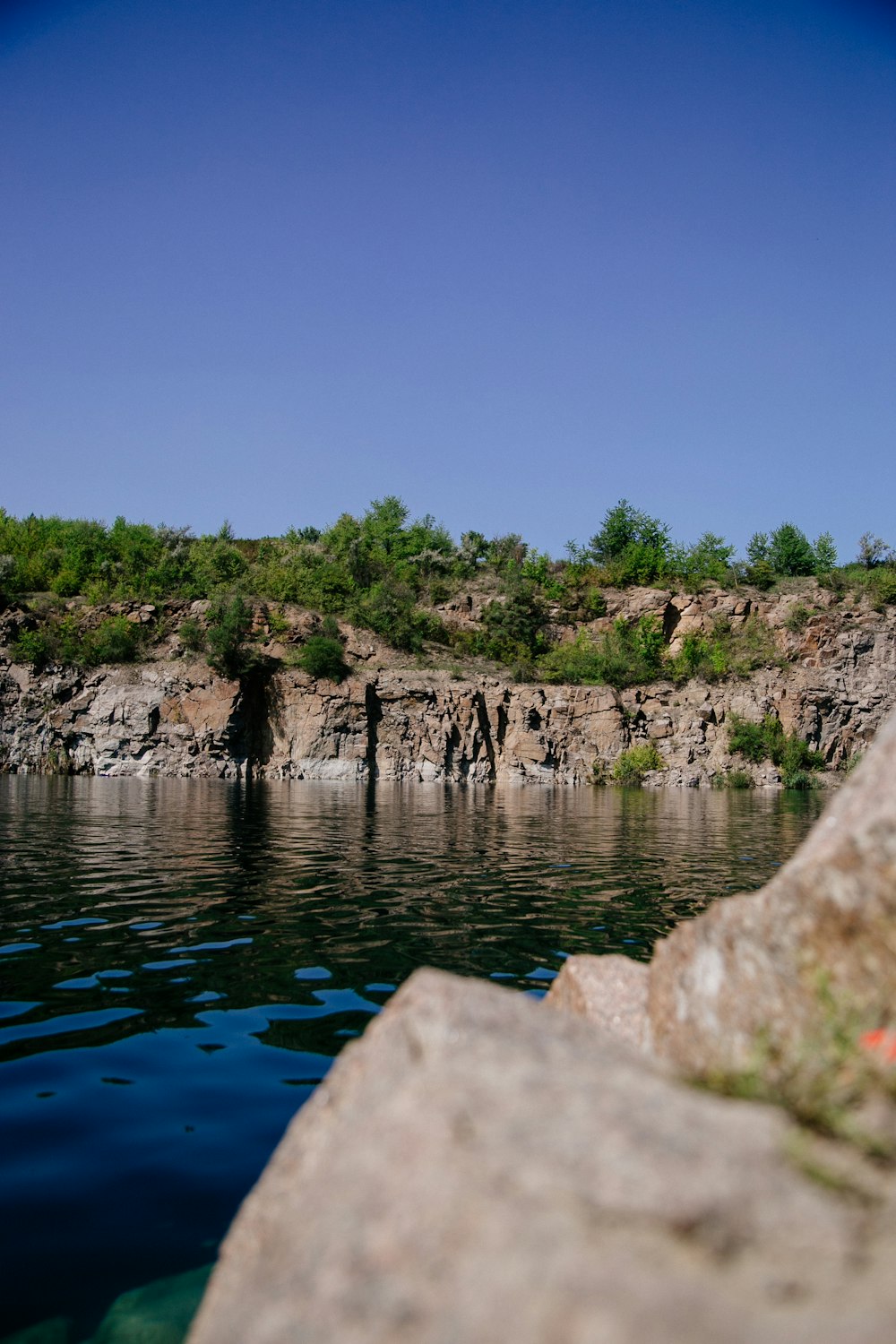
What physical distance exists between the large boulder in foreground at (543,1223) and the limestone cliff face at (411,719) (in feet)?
173

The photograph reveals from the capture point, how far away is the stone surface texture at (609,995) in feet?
13.9

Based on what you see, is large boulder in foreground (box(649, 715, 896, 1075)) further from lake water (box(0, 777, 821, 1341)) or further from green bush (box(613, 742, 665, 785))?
green bush (box(613, 742, 665, 785))

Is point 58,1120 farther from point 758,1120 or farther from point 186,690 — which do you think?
point 186,690

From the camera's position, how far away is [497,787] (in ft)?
174

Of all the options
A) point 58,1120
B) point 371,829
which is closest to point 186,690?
point 371,829

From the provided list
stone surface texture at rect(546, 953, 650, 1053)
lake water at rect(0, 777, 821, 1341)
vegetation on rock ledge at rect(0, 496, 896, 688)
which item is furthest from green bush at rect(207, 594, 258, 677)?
stone surface texture at rect(546, 953, 650, 1053)

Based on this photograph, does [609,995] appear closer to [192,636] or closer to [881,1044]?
[881,1044]

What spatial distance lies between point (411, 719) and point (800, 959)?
53.2m

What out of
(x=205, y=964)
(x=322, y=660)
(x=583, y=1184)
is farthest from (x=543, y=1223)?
(x=322, y=660)

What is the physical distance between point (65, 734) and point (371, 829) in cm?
3910

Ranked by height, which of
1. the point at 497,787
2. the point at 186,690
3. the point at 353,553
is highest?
the point at 353,553

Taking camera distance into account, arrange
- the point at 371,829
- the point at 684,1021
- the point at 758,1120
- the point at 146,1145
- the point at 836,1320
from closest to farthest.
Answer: the point at 836,1320
the point at 758,1120
the point at 684,1021
the point at 146,1145
the point at 371,829

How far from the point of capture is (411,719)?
185 ft

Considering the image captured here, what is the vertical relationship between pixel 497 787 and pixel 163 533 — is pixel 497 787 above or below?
below
